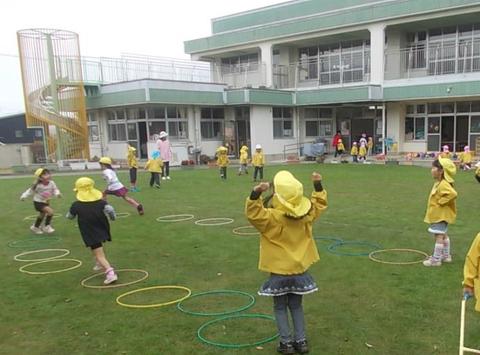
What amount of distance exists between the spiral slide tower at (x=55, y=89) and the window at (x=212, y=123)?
26.2ft

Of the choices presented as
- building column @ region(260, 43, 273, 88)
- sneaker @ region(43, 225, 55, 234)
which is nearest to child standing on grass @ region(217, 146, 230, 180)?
sneaker @ region(43, 225, 55, 234)

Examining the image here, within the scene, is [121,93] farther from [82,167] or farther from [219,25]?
[219,25]

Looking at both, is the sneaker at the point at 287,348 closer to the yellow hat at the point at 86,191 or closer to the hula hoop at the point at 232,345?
the hula hoop at the point at 232,345

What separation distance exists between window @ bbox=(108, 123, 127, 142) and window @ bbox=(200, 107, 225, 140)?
5.43m

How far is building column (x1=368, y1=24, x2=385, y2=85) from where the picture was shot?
31484 millimetres

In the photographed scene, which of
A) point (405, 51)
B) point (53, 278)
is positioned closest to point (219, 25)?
point (405, 51)

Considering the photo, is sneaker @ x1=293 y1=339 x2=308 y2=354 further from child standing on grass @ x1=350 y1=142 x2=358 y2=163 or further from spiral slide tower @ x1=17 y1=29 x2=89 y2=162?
spiral slide tower @ x1=17 y1=29 x2=89 y2=162

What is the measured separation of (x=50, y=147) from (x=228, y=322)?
1160 inches

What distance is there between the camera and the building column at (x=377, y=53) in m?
31.5

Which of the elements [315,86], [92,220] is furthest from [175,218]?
[315,86]

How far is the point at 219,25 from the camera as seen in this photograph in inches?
1630

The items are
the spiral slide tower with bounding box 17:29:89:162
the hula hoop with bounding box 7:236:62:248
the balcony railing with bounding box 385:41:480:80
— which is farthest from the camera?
the spiral slide tower with bounding box 17:29:89:162

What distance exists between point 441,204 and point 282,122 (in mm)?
28961

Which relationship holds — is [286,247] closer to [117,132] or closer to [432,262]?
[432,262]
